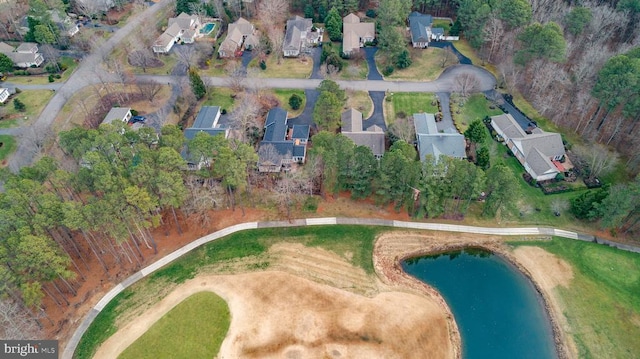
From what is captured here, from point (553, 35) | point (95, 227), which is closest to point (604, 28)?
point (553, 35)

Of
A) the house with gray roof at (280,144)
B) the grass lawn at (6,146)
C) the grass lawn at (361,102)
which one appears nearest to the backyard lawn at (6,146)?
the grass lawn at (6,146)

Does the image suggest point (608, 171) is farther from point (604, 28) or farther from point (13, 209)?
point (13, 209)

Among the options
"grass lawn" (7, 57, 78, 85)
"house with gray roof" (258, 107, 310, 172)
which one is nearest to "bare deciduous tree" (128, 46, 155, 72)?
"grass lawn" (7, 57, 78, 85)

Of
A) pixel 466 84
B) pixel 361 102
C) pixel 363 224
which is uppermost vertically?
pixel 466 84

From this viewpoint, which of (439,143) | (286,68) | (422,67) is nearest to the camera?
(439,143)

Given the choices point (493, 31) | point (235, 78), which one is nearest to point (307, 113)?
point (235, 78)

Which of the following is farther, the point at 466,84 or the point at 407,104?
the point at 407,104

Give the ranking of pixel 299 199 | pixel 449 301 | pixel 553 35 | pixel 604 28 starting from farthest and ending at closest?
pixel 604 28
pixel 553 35
pixel 299 199
pixel 449 301

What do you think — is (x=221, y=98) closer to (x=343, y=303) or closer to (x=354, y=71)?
(x=354, y=71)
